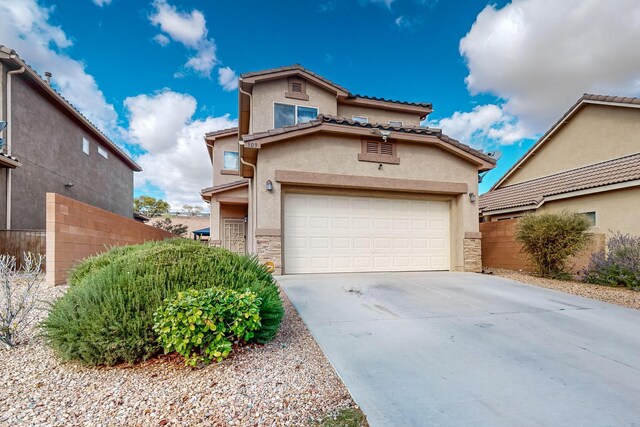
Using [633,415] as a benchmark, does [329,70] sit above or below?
above

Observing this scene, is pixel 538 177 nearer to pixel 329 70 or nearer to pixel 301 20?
pixel 329 70

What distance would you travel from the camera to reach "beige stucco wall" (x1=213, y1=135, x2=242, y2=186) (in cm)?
1596

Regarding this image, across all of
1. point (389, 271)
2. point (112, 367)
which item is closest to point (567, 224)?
point (389, 271)

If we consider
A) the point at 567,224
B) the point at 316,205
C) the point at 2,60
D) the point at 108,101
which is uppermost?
the point at 108,101

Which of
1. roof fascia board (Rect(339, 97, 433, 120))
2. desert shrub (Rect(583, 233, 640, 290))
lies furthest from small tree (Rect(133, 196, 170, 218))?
desert shrub (Rect(583, 233, 640, 290))

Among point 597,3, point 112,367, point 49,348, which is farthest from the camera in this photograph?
point 597,3

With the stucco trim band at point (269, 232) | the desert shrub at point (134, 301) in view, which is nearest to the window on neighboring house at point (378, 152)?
the stucco trim band at point (269, 232)

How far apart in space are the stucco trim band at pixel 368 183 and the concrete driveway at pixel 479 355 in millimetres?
3210

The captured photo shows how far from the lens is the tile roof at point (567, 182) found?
1048cm

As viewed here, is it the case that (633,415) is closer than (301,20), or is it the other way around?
(633,415)

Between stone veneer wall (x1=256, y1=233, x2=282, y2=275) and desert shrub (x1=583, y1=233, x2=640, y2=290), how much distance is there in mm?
8304

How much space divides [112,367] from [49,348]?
46.7 inches

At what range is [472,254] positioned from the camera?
9.52 m

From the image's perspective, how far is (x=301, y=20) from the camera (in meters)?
12.0
